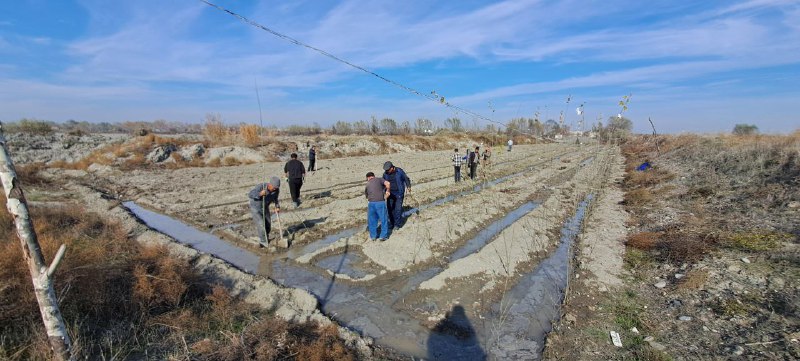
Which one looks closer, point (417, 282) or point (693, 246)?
point (417, 282)

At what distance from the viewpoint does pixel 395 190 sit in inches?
333

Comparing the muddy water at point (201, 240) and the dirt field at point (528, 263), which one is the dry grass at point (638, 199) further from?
the muddy water at point (201, 240)

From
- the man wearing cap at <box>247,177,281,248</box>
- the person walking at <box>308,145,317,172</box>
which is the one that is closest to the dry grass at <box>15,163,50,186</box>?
the person walking at <box>308,145,317,172</box>

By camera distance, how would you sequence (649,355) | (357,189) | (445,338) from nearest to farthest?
(649,355) → (445,338) → (357,189)

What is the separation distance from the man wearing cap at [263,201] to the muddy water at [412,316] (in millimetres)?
636

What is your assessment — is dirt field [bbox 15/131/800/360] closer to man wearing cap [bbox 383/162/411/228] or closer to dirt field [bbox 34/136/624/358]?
dirt field [bbox 34/136/624/358]

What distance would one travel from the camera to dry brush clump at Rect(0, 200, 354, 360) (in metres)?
3.79

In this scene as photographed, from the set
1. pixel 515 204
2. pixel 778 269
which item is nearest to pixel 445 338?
pixel 778 269

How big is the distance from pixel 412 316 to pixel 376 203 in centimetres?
308

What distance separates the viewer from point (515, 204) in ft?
40.5

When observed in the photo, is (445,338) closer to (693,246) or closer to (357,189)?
(693,246)

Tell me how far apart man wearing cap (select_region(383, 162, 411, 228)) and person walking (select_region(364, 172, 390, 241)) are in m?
0.41

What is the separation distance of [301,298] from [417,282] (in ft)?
6.51

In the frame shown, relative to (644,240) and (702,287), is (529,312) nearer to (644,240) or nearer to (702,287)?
(702,287)
